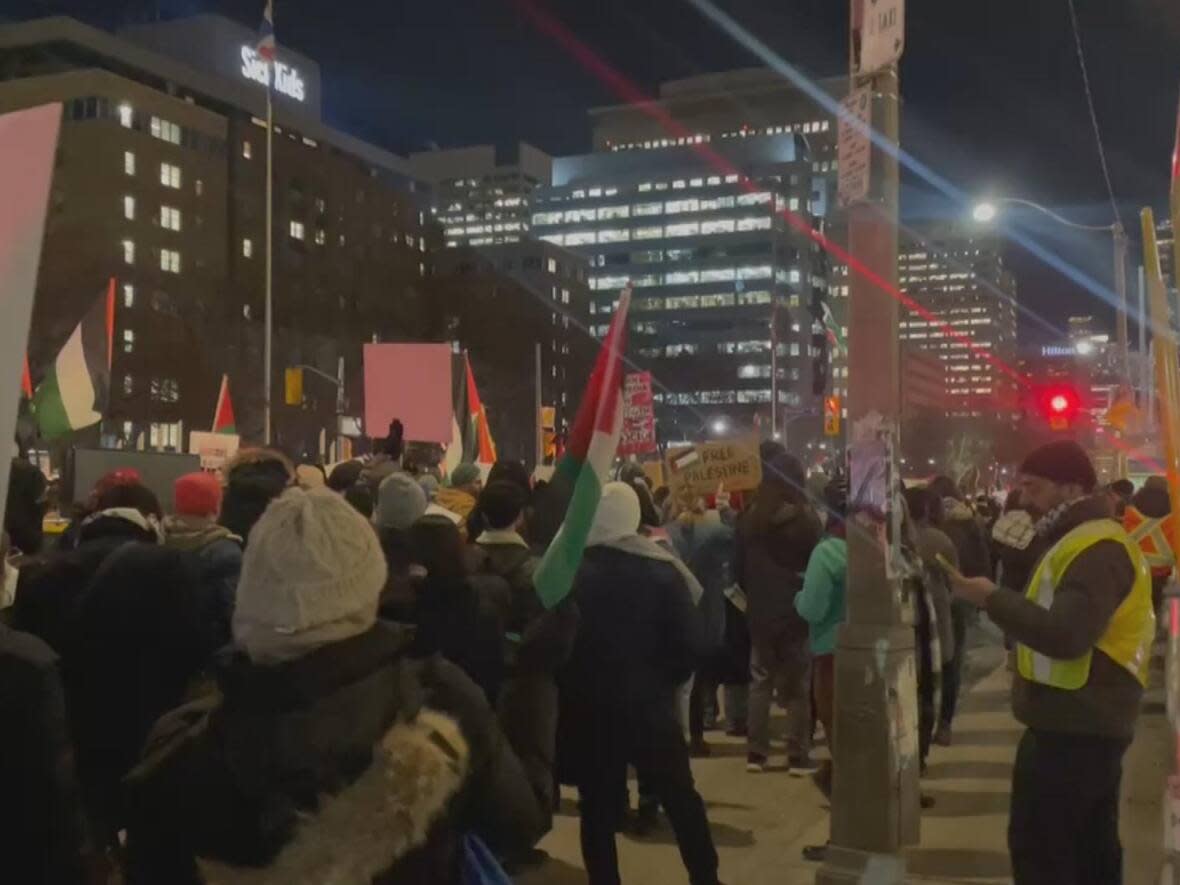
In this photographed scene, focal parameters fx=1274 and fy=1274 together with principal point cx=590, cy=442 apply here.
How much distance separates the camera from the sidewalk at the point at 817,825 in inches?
253

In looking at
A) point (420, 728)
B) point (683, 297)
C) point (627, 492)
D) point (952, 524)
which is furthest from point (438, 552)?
point (683, 297)

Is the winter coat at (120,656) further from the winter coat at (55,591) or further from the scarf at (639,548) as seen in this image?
the scarf at (639,548)

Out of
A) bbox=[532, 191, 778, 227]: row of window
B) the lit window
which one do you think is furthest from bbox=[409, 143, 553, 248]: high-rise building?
the lit window

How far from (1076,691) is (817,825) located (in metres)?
3.31

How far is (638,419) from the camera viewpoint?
1451 cm

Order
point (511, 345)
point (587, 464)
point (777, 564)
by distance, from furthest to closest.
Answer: point (511, 345) < point (777, 564) < point (587, 464)

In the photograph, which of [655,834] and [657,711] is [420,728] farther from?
[655,834]

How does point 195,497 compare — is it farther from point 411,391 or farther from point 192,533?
point 411,391

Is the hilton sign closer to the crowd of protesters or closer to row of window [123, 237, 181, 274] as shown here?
row of window [123, 237, 181, 274]

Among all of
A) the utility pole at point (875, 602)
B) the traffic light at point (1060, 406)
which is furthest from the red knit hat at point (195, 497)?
the traffic light at point (1060, 406)

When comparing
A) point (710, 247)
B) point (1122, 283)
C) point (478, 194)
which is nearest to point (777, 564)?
point (1122, 283)

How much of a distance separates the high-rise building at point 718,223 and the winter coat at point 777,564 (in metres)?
123

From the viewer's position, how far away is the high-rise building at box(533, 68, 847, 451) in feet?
467

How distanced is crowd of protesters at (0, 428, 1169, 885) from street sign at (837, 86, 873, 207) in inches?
60.1
